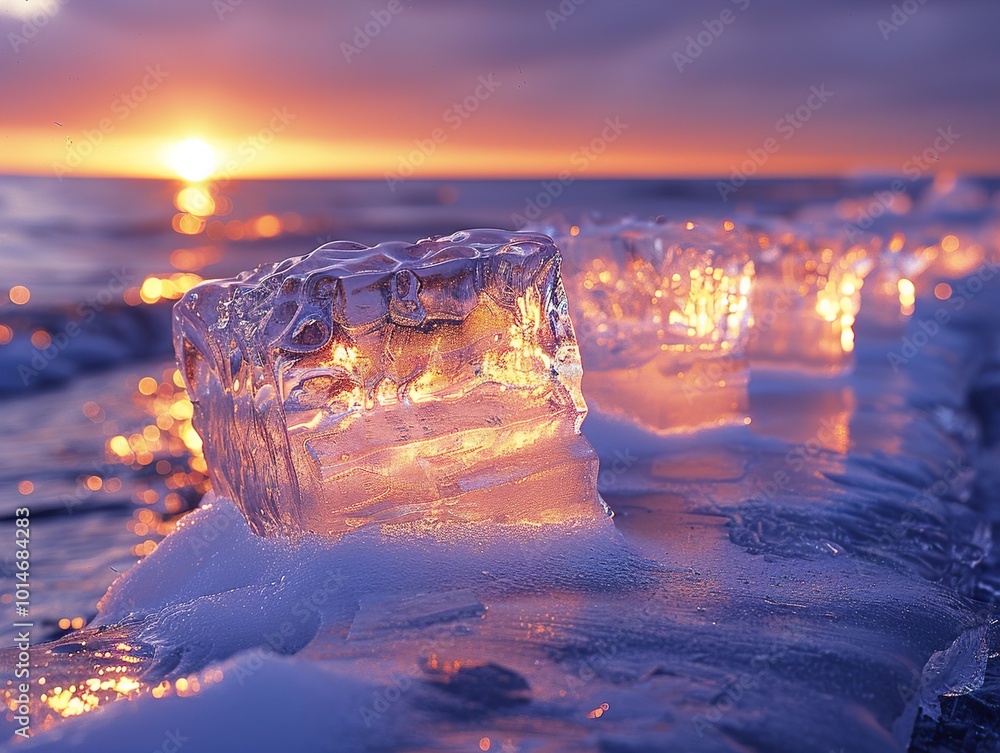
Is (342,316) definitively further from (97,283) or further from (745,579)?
(97,283)

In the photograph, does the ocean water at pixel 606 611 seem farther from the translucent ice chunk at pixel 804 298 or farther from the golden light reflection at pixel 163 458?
the translucent ice chunk at pixel 804 298

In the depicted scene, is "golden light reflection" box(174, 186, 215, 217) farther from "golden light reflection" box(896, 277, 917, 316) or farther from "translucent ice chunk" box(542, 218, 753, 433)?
"translucent ice chunk" box(542, 218, 753, 433)

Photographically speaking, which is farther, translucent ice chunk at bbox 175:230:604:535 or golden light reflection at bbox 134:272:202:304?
golden light reflection at bbox 134:272:202:304

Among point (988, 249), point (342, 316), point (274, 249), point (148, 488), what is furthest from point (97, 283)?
point (342, 316)
